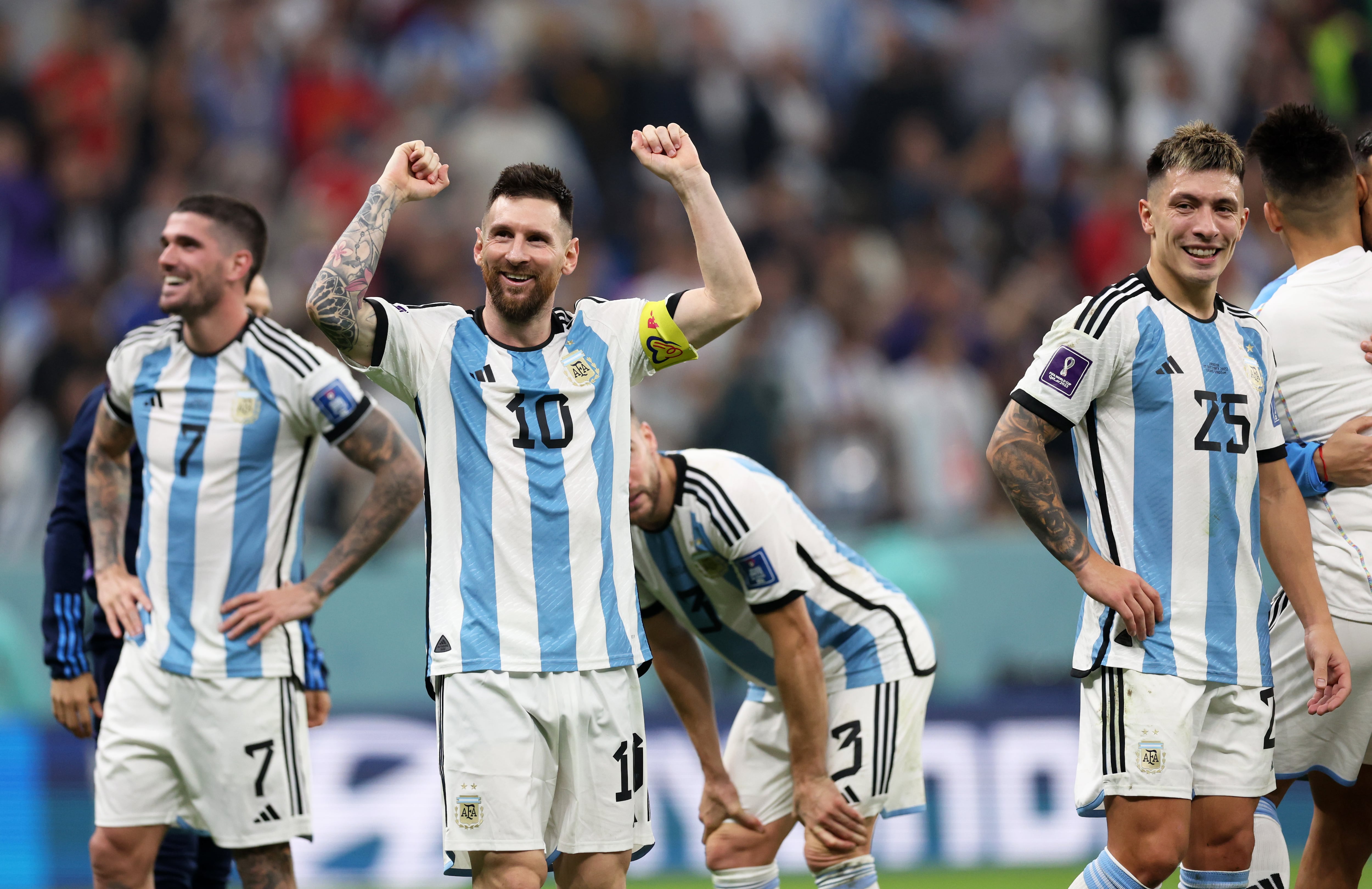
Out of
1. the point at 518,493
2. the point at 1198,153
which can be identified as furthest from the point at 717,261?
the point at 1198,153

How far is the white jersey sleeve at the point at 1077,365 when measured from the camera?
15.8 ft

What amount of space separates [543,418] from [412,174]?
869 mm

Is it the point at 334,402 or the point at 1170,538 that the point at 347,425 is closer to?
the point at 334,402

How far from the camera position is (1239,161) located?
16.3ft

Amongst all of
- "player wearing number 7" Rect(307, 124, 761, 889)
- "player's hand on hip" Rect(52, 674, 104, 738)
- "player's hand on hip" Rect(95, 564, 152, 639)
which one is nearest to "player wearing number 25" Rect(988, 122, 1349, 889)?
"player wearing number 7" Rect(307, 124, 761, 889)

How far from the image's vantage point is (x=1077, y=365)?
481cm

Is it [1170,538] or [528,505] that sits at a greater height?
[528,505]

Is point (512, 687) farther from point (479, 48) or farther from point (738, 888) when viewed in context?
point (479, 48)

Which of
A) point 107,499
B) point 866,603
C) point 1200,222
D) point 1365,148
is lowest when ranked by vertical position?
point 866,603

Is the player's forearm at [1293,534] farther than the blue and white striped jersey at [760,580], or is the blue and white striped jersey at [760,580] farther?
the blue and white striped jersey at [760,580]

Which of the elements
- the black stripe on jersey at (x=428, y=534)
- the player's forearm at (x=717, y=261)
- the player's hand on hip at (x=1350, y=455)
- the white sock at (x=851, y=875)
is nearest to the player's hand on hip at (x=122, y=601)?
the black stripe on jersey at (x=428, y=534)

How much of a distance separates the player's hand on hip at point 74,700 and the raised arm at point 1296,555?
4271 millimetres

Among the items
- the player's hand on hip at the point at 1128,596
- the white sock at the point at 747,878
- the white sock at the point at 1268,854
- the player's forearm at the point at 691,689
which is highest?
the player's hand on hip at the point at 1128,596

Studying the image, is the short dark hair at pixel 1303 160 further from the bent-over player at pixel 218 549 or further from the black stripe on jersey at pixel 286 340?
the black stripe on jersey at pixel 286 340
